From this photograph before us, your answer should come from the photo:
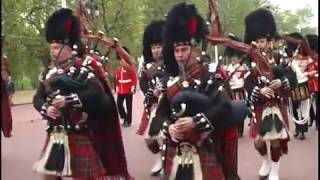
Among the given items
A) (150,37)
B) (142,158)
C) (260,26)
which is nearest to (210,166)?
(260,26)

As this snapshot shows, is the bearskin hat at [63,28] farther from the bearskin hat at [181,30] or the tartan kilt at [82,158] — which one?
the bearskin hat at [181,30]

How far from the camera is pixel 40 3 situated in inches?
934

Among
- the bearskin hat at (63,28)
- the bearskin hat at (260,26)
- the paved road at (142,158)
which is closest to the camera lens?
the bearskin hat at (63,28)

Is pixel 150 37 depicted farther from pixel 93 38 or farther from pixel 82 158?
pixel 82 158

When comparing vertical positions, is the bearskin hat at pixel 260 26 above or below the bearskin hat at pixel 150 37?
above

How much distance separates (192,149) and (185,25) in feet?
2.91

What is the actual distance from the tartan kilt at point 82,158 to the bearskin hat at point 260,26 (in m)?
2.40

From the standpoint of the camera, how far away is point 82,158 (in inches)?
186

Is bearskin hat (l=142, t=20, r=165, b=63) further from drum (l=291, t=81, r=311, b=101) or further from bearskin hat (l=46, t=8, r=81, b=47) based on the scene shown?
drum (l=291, t=81, r=311, b=101)

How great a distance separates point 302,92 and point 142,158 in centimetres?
295

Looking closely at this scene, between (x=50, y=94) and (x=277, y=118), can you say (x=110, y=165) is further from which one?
(x=277, y=118)

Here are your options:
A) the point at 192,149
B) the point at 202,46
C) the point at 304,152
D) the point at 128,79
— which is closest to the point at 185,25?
the point at 202,46

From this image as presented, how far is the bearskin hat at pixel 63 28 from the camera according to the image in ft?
16.1

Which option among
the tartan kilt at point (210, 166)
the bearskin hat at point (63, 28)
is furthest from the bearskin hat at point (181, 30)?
the bearskin hat at point (63, 28)
